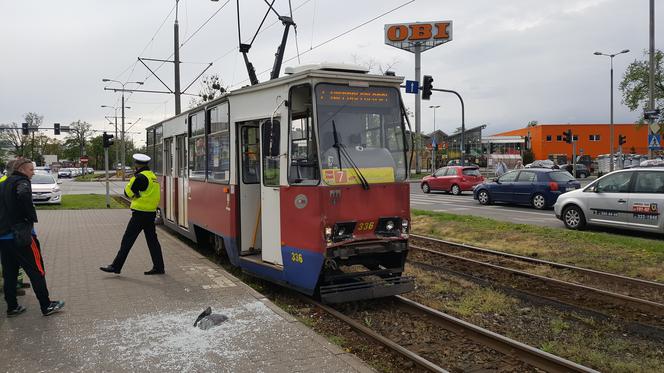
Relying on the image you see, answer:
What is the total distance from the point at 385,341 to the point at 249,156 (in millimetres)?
3643

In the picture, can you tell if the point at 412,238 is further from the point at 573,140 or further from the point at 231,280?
the point at 573,140

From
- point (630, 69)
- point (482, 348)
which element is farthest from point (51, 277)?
point (630, 69)

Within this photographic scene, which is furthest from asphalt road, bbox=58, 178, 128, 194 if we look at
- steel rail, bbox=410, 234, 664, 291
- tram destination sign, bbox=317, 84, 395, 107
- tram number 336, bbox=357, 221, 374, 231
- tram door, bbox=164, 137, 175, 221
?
tram number 336, bbox=357, 221, 374, 231

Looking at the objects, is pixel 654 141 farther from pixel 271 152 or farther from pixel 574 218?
pixel 271 152

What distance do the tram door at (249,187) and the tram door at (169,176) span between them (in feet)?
16.0

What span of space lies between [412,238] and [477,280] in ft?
14.5

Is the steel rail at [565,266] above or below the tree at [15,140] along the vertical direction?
below

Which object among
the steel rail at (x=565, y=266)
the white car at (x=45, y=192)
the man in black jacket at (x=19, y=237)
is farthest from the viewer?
the white car at (x=45, y=192)

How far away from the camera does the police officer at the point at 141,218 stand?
8117 mm

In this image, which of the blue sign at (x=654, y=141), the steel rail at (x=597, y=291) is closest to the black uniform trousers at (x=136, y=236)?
the steel rail at (x=597, y=291)

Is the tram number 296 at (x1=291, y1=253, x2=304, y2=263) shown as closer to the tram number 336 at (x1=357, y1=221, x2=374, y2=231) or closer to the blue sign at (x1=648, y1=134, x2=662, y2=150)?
the tram number 336 at (x1=357, y1=221, x2=374, y2=231)

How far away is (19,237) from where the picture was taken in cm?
570

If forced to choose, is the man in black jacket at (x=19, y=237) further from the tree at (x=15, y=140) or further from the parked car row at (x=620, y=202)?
the tree at (x=15, y=140)

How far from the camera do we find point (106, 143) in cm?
2089
